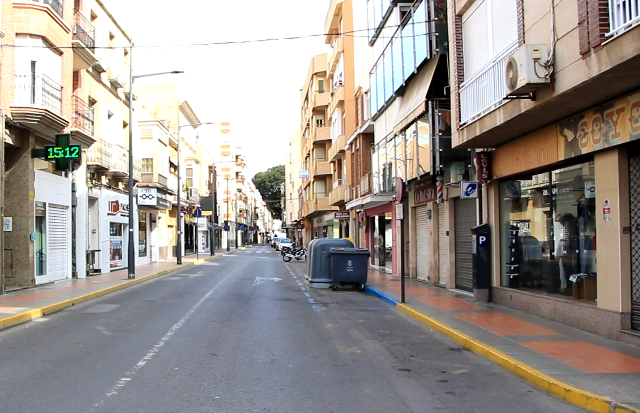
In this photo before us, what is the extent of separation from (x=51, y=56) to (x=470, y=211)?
48.3ft

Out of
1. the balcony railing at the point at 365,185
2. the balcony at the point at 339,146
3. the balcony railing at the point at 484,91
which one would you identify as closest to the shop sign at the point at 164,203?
the balcony at the point at 339,146

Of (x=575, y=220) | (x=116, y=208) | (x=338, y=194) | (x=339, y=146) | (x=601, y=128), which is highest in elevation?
(x=339, y=146)

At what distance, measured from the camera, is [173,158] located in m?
44.4

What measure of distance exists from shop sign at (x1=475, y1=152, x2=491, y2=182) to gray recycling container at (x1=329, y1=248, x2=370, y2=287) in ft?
17.4

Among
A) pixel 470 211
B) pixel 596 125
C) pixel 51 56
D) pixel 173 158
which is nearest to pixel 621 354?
pixel 596 125

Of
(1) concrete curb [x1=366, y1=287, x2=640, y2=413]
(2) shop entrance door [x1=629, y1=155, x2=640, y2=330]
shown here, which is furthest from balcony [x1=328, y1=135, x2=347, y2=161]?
(2) shop entrance door [x1=629, y1=155, x2=640, y2=330]

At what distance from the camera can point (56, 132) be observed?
19.0m

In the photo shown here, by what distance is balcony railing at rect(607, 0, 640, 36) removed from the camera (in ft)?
24.4

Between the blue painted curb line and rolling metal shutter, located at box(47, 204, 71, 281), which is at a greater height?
rolling metal shutter, located at box(47, 204, 71, 281)

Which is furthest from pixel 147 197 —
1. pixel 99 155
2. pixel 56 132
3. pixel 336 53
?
pixel 336 53

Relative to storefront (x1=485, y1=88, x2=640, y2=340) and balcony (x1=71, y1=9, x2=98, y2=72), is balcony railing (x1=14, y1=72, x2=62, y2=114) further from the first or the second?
storefront (x1=485, y1=88, x2=640, y2=340)

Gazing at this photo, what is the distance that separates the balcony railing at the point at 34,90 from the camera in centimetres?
1758

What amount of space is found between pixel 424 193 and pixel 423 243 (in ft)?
6.76

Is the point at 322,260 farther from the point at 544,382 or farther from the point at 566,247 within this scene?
the point at 544,382
